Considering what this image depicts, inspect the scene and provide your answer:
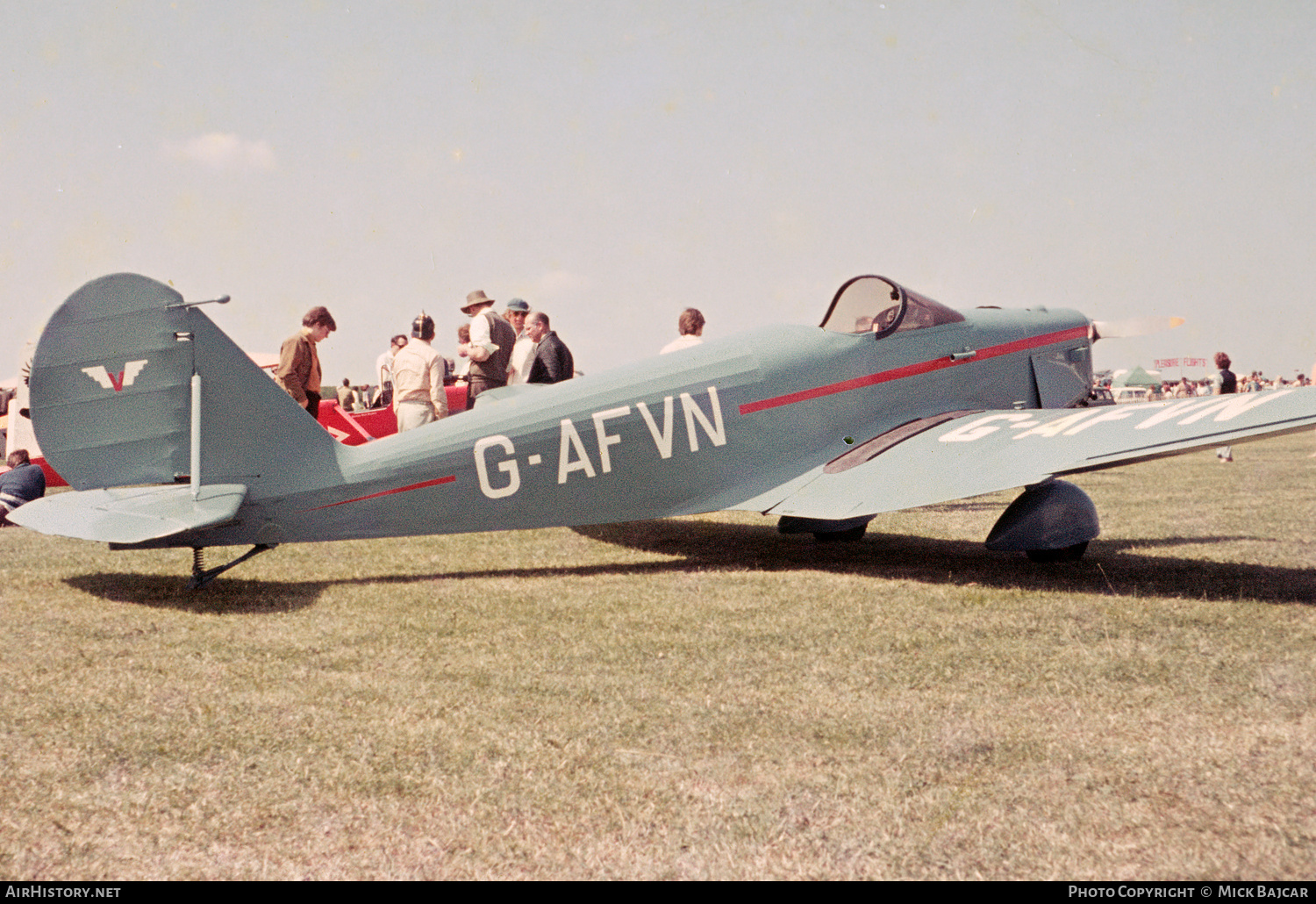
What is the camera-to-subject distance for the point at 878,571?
6.75m

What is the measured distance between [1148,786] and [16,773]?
3.55 metres

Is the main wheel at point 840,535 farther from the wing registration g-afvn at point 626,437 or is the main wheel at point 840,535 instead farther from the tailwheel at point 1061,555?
the tailwheel at point 1061,555

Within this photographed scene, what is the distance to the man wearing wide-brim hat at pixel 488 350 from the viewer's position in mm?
10219

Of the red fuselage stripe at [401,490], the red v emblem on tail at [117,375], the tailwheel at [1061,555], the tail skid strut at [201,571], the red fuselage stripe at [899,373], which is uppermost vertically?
the red v emblem on tail at [117,375]

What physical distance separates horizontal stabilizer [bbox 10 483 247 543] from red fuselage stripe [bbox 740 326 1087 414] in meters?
3.60

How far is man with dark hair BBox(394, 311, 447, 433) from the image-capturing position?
31.8ft

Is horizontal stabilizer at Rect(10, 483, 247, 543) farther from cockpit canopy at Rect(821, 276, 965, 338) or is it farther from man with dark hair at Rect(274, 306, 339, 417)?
cockpit canopy at Rect(821, 276, 965, 338)

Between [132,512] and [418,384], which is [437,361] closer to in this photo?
[418,384]

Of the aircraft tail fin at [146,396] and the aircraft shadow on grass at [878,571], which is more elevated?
the aircraft tail fin at [146,396]

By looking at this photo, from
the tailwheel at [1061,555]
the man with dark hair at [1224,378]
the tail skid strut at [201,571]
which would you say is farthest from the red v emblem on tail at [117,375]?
the man with dark hair at [1224,378]

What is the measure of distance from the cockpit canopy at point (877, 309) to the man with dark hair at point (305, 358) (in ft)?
16.6

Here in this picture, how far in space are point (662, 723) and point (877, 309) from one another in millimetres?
5058

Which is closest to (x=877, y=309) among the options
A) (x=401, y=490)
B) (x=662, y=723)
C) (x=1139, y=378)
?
(x=401, y=490)
